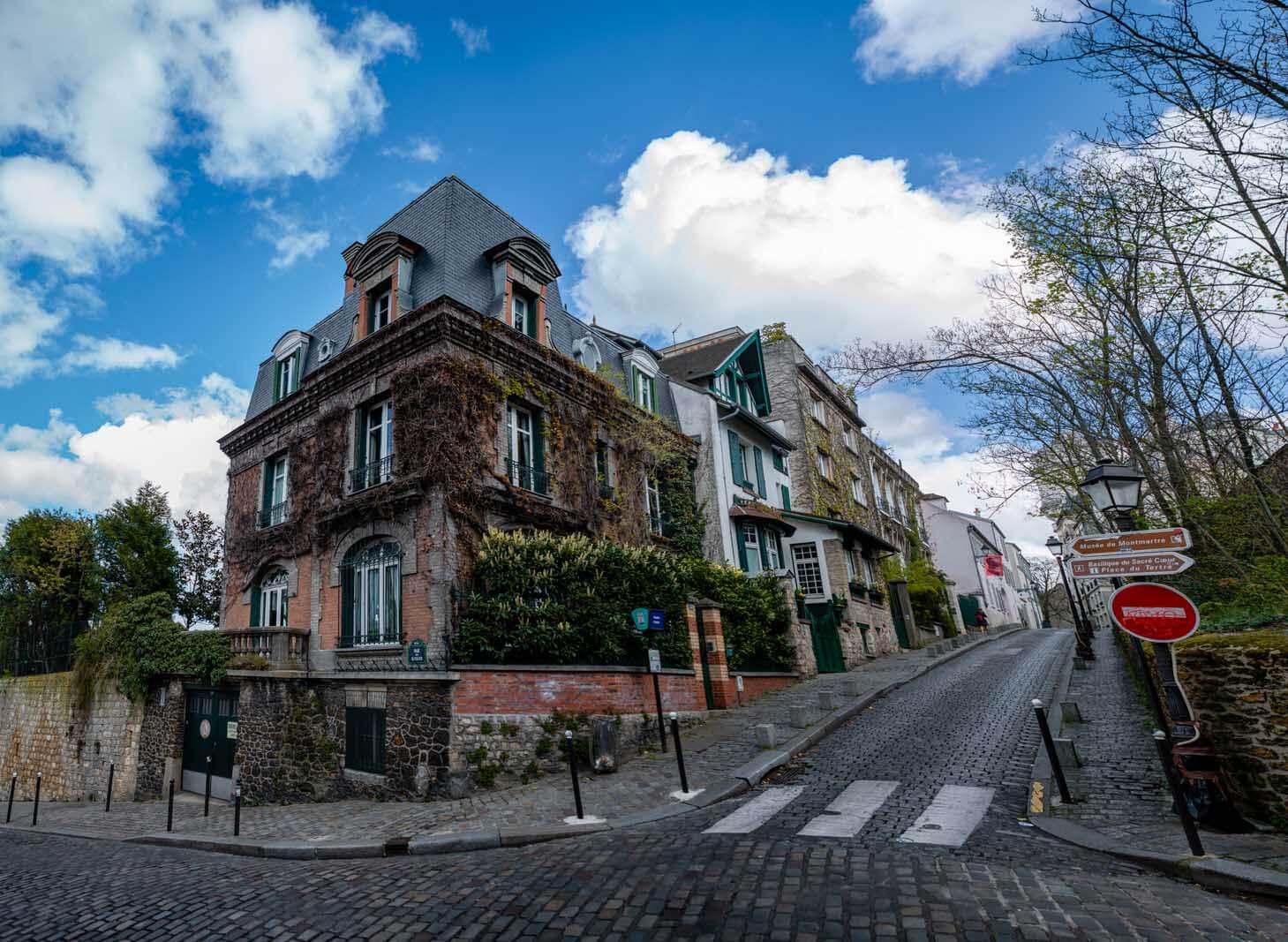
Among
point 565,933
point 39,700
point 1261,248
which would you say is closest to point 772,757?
point 565,933

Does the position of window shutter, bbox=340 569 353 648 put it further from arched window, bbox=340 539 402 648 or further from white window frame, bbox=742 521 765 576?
white window frame, bbox=742 521 765 576

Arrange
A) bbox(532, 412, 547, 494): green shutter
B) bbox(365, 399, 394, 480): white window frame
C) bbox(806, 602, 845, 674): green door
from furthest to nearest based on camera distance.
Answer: bbox(806, 602, 845, 674): green door
bbox(532, 412, 547, 494): green shutter
bbox(365, 399, 394, 480): white window frame

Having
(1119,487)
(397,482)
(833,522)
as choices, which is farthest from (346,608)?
(833,522)

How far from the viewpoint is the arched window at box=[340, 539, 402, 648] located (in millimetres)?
12531

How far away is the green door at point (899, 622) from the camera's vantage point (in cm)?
2595

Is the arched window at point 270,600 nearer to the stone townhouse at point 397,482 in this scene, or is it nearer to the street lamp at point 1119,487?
the stone townhouse at point 397,482

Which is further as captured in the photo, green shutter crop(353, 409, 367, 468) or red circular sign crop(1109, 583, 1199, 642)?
green shutter crop(353, 409, 367, 468)

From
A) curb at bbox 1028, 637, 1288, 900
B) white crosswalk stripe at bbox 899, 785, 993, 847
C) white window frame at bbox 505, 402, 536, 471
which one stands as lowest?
curb at bbox 1028, 637, 1288, 900

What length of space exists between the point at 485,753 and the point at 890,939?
288 inches

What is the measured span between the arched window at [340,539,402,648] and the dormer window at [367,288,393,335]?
17.3 ft

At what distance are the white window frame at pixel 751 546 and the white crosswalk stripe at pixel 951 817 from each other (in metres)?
12.6

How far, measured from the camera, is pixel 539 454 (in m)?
14.6

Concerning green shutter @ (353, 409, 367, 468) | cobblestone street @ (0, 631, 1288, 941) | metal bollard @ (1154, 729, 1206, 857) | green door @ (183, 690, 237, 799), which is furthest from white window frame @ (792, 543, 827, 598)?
metal bollard @ (1154, 729, 1206, 857)

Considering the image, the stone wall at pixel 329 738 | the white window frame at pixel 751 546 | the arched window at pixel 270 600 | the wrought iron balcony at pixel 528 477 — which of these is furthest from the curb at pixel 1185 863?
the arched window at pixel 270 600
